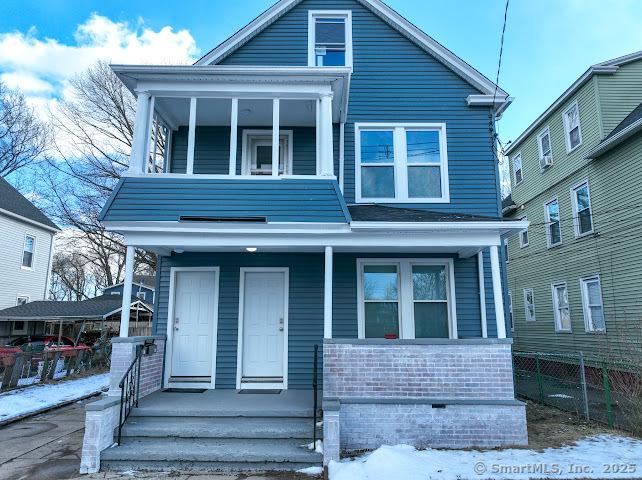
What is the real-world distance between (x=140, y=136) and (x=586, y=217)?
12.4 meters

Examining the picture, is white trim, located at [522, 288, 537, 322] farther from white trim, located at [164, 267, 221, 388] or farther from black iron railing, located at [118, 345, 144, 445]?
black iron railing, located at [118, 345, 144, 445]

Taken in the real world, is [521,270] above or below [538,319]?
above

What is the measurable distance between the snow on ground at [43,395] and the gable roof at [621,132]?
47.3 ft

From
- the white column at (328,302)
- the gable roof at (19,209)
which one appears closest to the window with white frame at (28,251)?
the gable roof at (19,209)

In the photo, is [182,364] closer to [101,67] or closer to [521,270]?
[521,270]

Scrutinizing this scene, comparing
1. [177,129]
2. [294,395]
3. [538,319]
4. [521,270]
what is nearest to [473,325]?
[294,395]

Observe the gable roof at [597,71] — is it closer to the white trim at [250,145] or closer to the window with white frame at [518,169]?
the window with white frame at [518,169]

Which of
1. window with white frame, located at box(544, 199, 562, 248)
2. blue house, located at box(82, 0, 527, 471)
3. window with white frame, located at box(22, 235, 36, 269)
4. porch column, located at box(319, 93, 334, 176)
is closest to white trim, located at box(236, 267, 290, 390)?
blue house, located at box(82, 0, 527, 471)

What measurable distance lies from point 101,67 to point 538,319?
21.1 meters

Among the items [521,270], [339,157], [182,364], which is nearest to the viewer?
[182,364]

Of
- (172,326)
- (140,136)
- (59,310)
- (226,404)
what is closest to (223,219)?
(140,136)

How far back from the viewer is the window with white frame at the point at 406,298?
809 cm

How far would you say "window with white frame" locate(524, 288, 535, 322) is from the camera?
16.1 meters

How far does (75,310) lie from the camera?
17.4 meters
